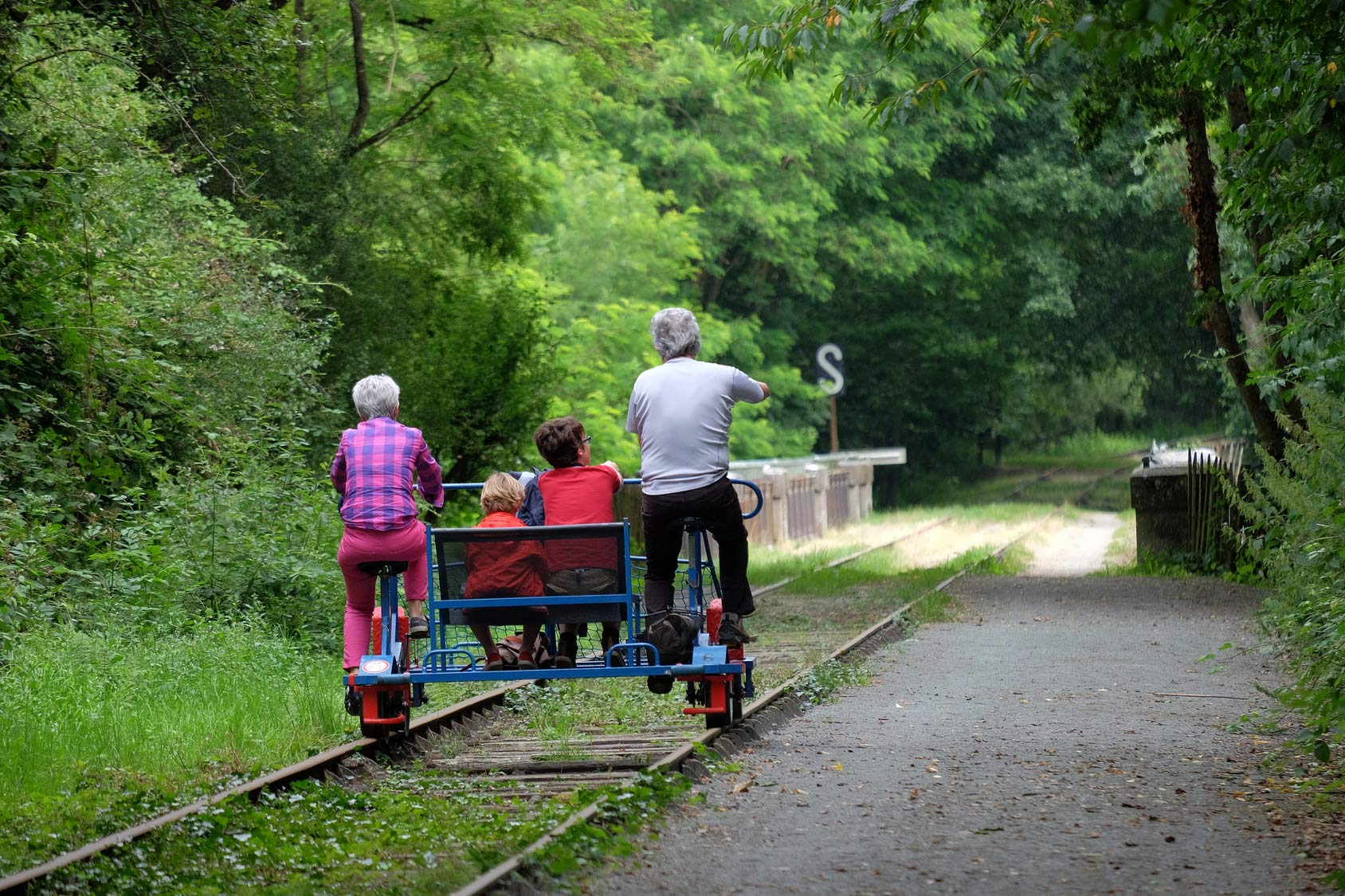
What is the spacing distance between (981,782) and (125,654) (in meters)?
5.97

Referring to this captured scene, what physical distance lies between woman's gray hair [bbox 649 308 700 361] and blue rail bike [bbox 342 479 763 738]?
90 centimetres

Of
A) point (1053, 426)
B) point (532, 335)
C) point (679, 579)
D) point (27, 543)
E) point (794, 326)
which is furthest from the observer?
point (1053, 426)

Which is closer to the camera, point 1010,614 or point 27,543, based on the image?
point 27,543

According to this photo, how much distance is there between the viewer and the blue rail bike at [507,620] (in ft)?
27.8

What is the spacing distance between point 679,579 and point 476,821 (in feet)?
8.94

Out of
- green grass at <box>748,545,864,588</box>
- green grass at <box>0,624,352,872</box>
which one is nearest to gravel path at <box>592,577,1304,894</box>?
green grass at <box>0,624,352,872</box>

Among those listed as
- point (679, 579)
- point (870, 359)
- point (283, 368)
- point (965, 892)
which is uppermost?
point (870, 359)

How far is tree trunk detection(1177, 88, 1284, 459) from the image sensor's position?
1823cm

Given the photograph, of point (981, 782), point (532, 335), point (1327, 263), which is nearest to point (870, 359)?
point (532, 335)

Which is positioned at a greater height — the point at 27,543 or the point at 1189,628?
the point at 27,543

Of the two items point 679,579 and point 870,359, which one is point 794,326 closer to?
point 870,359

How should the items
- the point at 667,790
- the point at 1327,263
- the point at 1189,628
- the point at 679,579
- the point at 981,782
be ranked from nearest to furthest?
1. the point at 667,790
2. the point at 981,782
3. the point at 679,579
4. the point at 1327,263
5. the point at 1189,628

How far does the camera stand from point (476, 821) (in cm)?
686

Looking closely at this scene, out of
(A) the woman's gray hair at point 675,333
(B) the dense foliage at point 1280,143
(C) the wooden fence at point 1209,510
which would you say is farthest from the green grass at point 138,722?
(C) the wooden fence at point 1209,510
